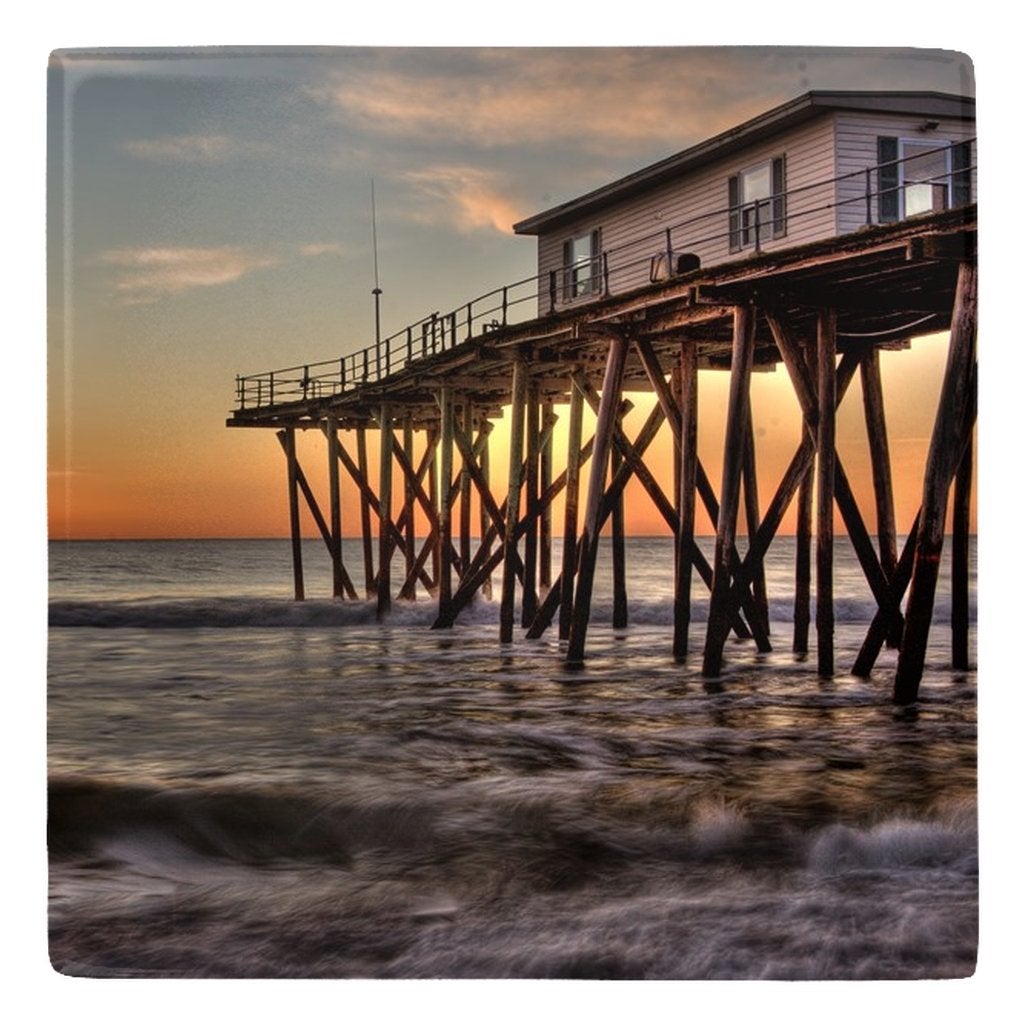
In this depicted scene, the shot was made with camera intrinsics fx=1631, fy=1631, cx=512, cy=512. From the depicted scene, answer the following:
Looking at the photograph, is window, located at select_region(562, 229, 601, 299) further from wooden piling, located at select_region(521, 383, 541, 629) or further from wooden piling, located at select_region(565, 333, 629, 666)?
wooden piling, located at select_region(521, 383, 541, 629)

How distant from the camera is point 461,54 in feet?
25.6

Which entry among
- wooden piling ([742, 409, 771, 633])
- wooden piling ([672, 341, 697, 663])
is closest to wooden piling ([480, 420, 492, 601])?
wooden piling ([672, 341, 697, 663])

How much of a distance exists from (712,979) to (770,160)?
4.61 metres

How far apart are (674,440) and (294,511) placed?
3616 millimetres

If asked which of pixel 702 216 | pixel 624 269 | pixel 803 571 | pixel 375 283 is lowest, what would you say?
pixel 803 571

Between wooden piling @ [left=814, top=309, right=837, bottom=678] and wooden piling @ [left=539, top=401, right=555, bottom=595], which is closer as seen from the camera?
wooden piling @ [left=814, top=309, right=837, bottom=678]

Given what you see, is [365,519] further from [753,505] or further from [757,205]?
[757,205]

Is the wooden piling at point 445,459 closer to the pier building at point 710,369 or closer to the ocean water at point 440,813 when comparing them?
the pier building at point 710,369

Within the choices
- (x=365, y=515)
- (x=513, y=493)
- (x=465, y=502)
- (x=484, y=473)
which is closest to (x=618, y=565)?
(x=513, y=493)

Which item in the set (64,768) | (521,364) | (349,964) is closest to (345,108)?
(64,768)

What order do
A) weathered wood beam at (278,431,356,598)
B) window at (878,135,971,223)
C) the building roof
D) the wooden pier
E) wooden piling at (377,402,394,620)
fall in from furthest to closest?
wooden piling at (377,402,394,620) < weathered wood beam at (278,431,356,598) < the wooden pier < window at (878,135,971,223) < the building roof

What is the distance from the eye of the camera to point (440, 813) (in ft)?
25.4

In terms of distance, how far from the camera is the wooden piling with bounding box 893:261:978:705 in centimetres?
827

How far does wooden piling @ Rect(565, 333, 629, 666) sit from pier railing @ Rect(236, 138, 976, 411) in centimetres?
84
